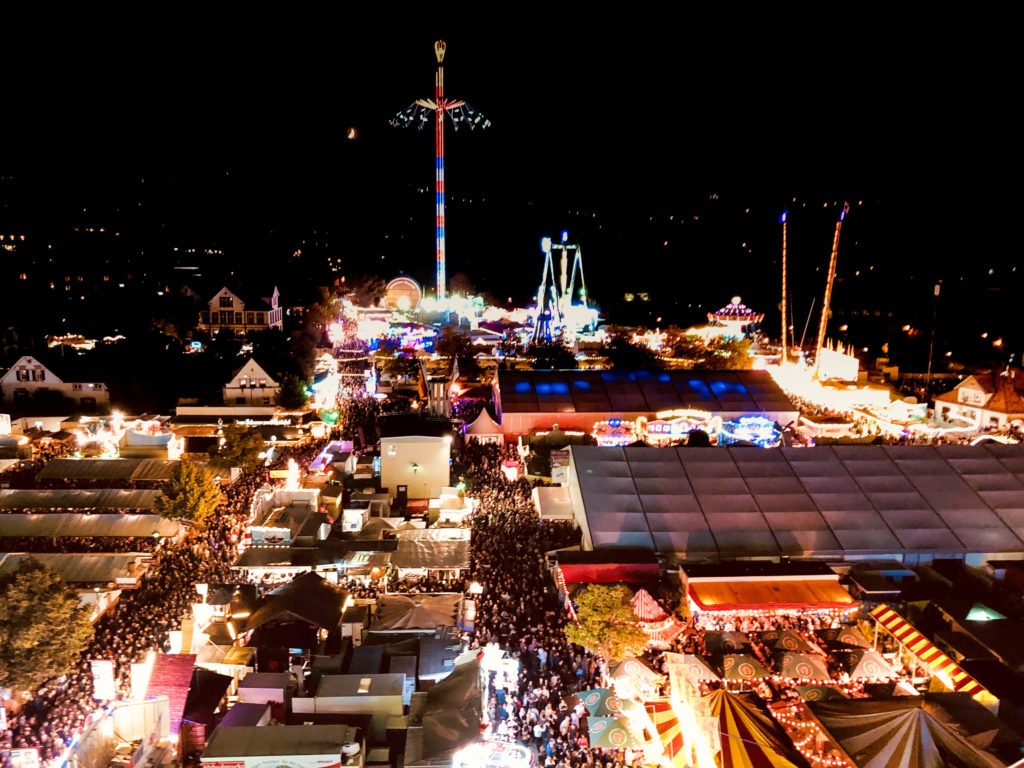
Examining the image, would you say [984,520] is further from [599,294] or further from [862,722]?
[599,294]

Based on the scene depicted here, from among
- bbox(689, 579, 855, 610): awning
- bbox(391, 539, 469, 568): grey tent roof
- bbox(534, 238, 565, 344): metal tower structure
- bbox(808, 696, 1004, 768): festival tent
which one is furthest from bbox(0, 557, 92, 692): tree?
bbox(534, 238, 565, 344): metal tower structure

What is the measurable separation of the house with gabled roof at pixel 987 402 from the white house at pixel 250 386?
25865 millimetres

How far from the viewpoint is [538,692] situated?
33.4 feet

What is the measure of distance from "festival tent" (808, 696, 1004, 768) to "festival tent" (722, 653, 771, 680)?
1708 millimetres

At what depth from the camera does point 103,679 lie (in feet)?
32.5

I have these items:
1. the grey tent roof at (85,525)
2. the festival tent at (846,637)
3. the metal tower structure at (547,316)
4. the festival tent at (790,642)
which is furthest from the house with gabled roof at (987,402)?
the grey tent roof at (85,525)

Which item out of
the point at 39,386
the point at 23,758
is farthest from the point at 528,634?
the point at 39,386

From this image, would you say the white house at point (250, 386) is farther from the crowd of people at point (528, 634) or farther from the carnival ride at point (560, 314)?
the carnival ride at point (560, 314)

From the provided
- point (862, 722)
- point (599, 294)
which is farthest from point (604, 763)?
point (599, 294)

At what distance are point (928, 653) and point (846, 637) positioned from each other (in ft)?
3.99

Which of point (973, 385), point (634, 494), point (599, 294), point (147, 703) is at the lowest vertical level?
point (147, 703)

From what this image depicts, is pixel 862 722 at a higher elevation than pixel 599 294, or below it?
below

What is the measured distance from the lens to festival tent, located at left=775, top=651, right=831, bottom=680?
10195 mm

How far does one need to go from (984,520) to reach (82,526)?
790 inches
